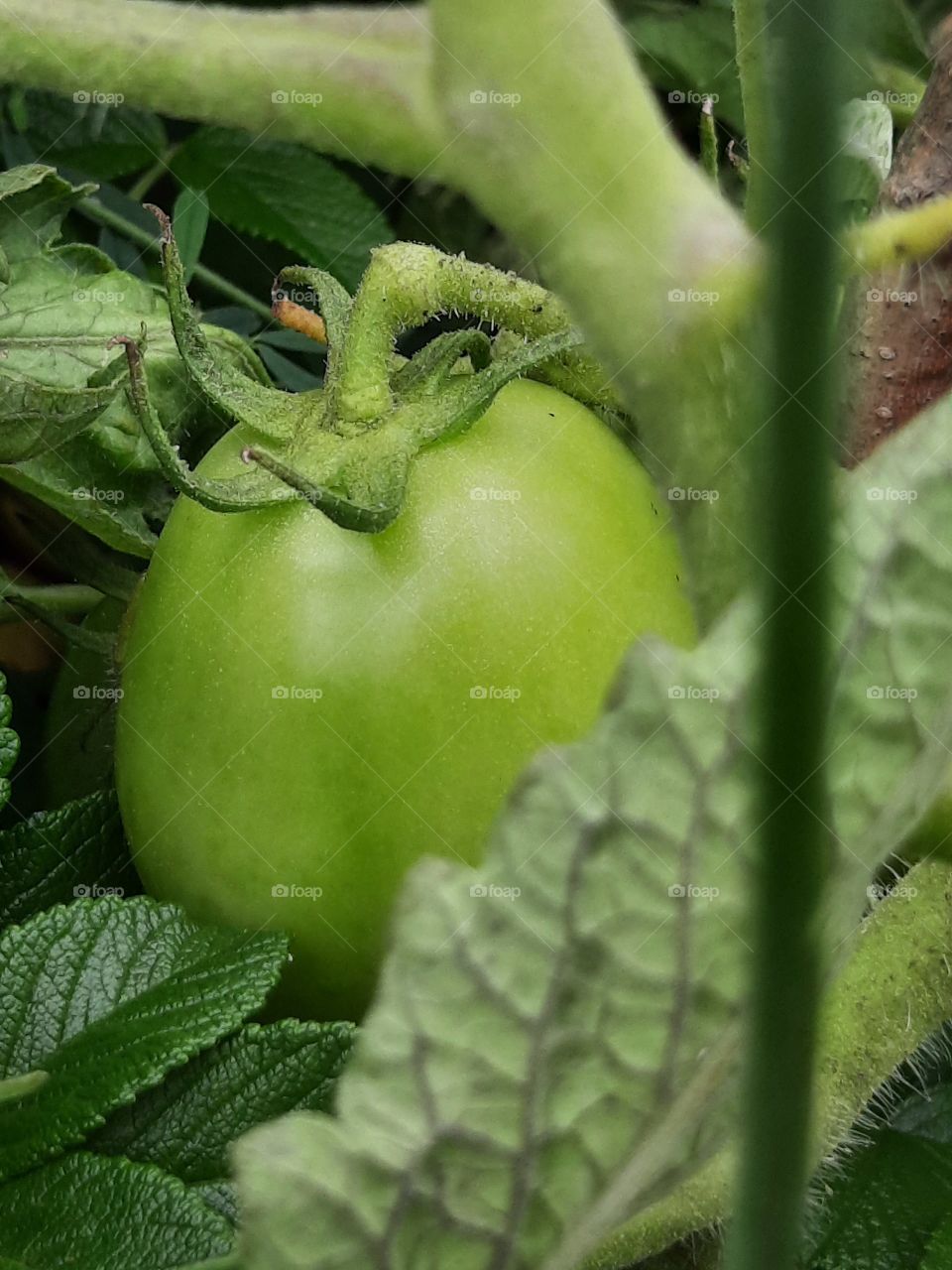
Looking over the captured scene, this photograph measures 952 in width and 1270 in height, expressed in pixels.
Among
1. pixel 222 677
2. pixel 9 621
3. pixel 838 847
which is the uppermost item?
pixel 838 847

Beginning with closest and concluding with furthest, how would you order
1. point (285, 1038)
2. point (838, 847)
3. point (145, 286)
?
point (838, 847) → point (285, 1038) → point (145, 286)

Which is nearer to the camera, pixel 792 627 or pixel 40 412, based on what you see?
pixel 792 627

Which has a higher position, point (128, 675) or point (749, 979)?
point (749, 979)

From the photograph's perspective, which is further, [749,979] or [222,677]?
[222,677]

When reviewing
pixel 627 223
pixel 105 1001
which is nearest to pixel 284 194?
pixel 627 223

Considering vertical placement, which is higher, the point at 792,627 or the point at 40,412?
the point at 792,627

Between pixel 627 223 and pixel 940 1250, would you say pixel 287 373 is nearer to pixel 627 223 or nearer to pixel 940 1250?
pixel 627 223

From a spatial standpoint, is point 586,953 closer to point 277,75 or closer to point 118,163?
point 277,75

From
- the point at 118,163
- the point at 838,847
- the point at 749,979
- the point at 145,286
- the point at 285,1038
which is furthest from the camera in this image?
the point at 118,163

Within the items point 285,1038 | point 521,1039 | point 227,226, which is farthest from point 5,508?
point 521,1039
